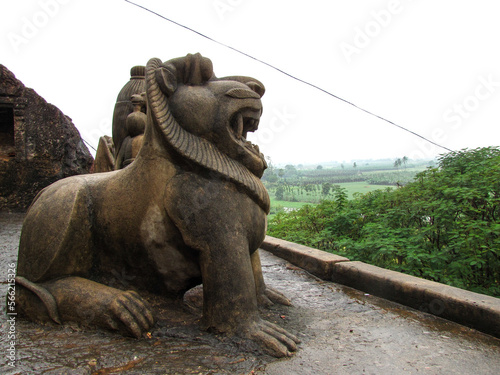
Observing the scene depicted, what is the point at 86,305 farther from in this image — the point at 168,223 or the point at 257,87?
the point at 257,87

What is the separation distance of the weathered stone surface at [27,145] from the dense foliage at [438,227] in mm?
4659

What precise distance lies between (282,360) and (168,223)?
0.93 metres

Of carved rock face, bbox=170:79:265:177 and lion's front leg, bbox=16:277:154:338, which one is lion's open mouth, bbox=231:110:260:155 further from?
lion's front leg, bbox=16:277:154:338

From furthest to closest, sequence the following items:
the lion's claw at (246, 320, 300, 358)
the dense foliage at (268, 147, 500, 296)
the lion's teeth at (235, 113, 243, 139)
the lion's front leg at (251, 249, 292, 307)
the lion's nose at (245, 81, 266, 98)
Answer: the dense foliage at (268, 147, 500, 296)
the lion's front leg at (251, 249, 292, 307)
the lion's nose at (245, 81, 266, 98)
the lion's teeth at (235, 113, 243, 139)
the lion's claw at (246, 320, 300, 358)

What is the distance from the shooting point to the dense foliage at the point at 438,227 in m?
3.38

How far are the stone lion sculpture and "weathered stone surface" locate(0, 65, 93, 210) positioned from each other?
5.27 metres

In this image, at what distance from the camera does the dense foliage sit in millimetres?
3383

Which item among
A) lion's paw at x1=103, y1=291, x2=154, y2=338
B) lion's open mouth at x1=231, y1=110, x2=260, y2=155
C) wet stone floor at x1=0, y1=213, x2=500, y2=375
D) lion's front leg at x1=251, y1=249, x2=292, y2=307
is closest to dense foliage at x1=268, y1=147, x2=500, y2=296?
wet stone floor at x1=0, y1=213, x2=500, y2=375

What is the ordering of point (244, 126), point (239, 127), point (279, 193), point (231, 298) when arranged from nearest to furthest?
point (231, 298) → point (239, 127) → point (244, 126) → point (279, 193)

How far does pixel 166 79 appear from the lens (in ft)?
7.13

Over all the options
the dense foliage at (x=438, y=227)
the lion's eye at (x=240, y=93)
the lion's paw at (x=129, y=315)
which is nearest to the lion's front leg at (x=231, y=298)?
the lion's paw at (x=129, y=315)

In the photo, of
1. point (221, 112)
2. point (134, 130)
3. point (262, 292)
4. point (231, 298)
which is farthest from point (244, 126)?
point (134, 130)

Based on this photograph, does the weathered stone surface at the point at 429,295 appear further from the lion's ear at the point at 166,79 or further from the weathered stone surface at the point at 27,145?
the weathered stone surface at the point at 27,145

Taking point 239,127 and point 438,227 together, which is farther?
point 438,227
